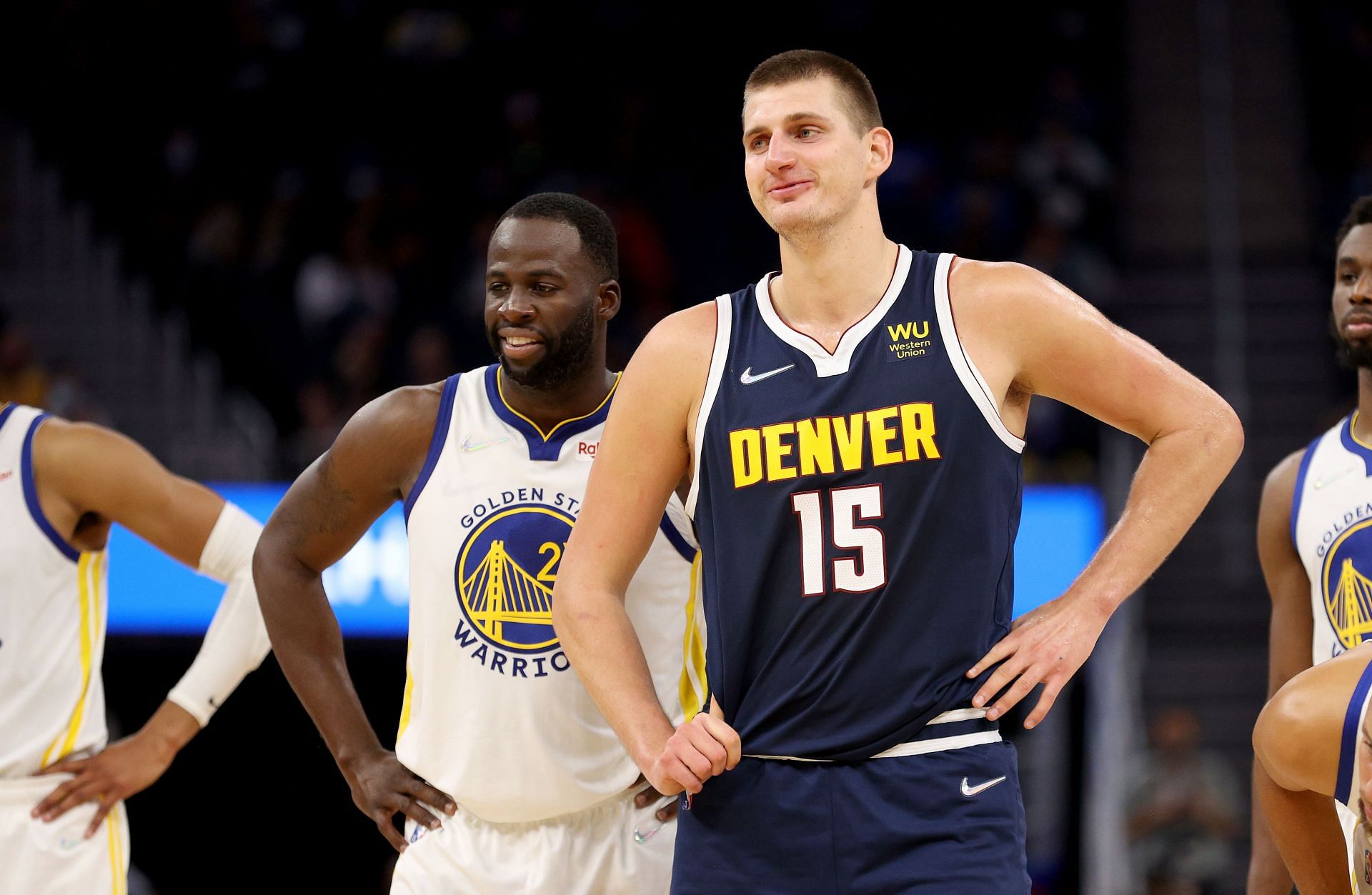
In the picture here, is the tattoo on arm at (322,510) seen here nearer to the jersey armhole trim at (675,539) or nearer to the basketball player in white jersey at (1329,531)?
the jersey armhole trim at (675,539)

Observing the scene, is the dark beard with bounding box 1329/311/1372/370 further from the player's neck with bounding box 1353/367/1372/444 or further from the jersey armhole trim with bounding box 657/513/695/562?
the jersey armhole trim with bounding box 657/513/695/562

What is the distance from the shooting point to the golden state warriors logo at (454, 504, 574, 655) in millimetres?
4141

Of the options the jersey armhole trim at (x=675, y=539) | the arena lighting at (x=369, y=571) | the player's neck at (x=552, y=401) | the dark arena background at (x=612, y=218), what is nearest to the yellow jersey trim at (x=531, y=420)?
the player's neck at (x=552, y=401)

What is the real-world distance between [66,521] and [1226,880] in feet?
24.6

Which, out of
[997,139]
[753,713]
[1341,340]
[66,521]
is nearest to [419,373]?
[997,139]

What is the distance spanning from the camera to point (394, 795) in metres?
4.30

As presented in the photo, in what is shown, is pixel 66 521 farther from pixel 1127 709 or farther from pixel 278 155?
pixel 278 155

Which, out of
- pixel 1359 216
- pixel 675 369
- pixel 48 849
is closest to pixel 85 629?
pixel 48 849

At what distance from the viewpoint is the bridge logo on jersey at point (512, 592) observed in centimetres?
414

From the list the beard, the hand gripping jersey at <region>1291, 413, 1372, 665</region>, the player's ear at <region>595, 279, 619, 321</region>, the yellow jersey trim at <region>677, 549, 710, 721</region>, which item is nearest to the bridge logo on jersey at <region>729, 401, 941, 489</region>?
the yellow jersey trim at <region>677, 549, 710, 721</region>

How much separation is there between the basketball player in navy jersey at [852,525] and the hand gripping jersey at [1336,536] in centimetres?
135

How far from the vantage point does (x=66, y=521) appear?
4.80m

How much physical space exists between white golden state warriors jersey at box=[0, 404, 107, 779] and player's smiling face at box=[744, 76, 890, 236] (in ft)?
8.14

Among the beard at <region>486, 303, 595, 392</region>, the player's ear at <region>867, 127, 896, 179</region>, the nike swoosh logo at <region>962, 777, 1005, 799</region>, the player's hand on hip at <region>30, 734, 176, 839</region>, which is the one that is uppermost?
the player's ear at <region>867, 127, 896, 179</region>
